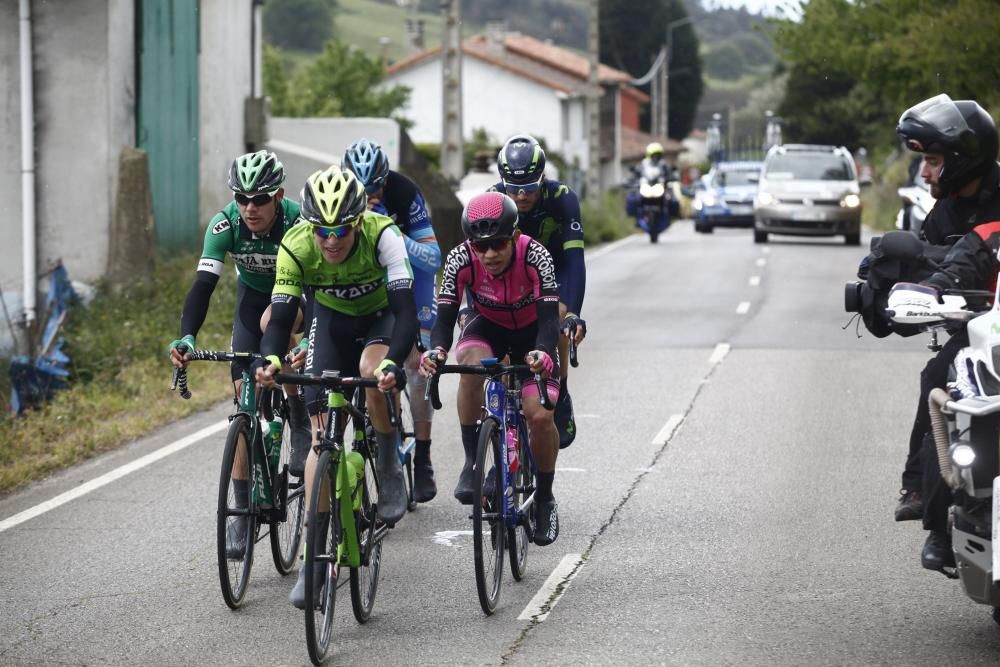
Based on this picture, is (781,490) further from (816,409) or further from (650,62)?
(650,62)

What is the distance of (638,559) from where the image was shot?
821 cm

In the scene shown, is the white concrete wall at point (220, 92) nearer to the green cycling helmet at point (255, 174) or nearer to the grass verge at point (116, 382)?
the grass verge at point (116, 382)

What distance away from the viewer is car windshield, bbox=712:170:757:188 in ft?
137

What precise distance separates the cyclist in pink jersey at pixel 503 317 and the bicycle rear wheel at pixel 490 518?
A: 0.33 meters

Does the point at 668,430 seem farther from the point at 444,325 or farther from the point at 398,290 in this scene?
the point at 398,290

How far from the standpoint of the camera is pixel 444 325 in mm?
7609

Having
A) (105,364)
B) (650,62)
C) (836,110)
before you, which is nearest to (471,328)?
(105,364)

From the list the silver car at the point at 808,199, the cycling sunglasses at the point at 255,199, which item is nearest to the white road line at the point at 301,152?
the silver car at the point at 808,199

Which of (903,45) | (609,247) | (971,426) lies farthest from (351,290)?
(609,247)

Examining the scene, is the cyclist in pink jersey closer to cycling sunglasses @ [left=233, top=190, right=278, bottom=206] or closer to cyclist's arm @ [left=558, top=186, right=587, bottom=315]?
cyclist's arm @ [left=558, top=186, right=587, bottom=315]

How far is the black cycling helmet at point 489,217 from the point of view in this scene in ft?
24.3

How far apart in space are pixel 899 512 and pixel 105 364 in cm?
902

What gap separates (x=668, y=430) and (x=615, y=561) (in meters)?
4.06

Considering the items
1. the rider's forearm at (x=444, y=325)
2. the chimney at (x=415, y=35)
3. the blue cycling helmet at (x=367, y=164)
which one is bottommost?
the rider's forearm at (x=444, y=325)
